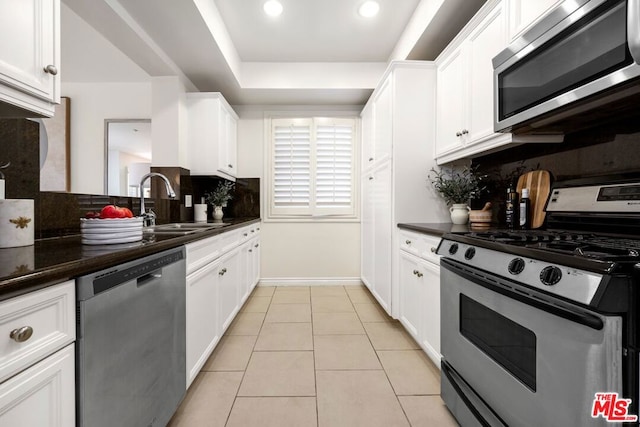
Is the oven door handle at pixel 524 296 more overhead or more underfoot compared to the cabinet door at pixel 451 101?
more underfoot

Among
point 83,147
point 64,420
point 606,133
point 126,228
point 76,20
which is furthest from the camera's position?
point 83,147

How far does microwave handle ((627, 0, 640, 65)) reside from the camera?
907mm

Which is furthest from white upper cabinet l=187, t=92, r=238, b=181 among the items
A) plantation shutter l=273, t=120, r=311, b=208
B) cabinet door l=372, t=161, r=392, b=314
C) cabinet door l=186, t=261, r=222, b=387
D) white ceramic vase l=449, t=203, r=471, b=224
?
white ceramic vase l=449, t=203, r=471, b=224

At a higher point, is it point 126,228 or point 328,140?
point 328,140

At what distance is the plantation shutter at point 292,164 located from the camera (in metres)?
4.12

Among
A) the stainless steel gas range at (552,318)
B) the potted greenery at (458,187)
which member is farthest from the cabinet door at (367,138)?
the stainless steel gas range at (552,318)

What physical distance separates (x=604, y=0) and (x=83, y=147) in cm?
390

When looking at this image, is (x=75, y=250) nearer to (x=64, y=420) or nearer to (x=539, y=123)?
(x=64, y=420)

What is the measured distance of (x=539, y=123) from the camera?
1515mm

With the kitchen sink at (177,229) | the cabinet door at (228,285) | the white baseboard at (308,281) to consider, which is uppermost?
the kitchen sink at (177,229)

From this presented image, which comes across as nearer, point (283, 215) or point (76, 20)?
point (76, 20)

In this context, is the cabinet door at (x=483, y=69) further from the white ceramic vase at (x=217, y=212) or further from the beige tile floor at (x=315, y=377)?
the white ceramic vase at (x=217, y=212)

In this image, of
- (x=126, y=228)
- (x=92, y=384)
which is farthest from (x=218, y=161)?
(x=92, y=384)

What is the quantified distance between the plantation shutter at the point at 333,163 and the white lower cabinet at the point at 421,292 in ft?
5.77
